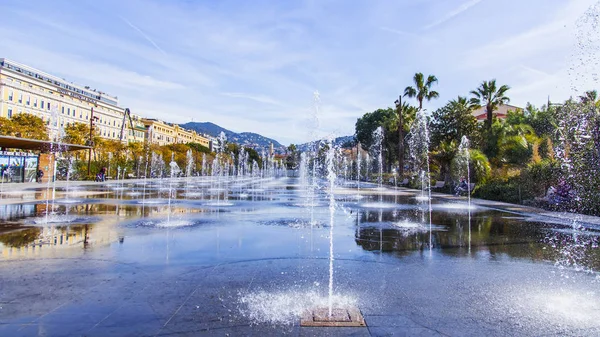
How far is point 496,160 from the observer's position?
26906 millimetres

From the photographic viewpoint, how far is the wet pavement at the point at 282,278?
3775 mm

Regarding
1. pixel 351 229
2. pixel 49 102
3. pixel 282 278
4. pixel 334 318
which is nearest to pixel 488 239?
pixel 351 229

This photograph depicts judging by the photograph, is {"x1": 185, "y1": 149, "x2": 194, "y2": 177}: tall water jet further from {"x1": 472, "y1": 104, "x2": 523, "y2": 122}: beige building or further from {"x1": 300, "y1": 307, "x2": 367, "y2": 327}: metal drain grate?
{"x1": 300, "y1": 307, "x2": 367, "y2": 327}: metal drain grate

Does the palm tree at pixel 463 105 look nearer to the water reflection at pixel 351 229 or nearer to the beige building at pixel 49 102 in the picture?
the water reflection at pixel 351 229

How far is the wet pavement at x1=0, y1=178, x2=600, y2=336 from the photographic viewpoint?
3.78 meters

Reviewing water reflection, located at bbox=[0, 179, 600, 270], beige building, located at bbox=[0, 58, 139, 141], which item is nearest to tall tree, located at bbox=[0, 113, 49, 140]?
beige building, located at bbox=[0, 58, 139, 141]

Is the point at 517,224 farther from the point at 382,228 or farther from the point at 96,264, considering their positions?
the point at 96,264

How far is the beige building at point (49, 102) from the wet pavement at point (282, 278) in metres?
44.8

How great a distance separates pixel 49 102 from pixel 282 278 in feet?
275

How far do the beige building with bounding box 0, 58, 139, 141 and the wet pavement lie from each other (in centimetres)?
4480

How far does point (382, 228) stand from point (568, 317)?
582 cm

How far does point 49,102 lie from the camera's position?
72.8m

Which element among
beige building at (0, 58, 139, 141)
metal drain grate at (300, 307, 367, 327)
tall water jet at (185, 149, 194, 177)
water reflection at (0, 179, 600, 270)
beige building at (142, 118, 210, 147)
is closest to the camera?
metal drain grate at (300, 307, 367, 327)

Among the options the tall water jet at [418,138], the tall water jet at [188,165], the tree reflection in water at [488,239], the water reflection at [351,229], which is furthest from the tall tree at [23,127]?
the tree reflection in water at [488,239]
